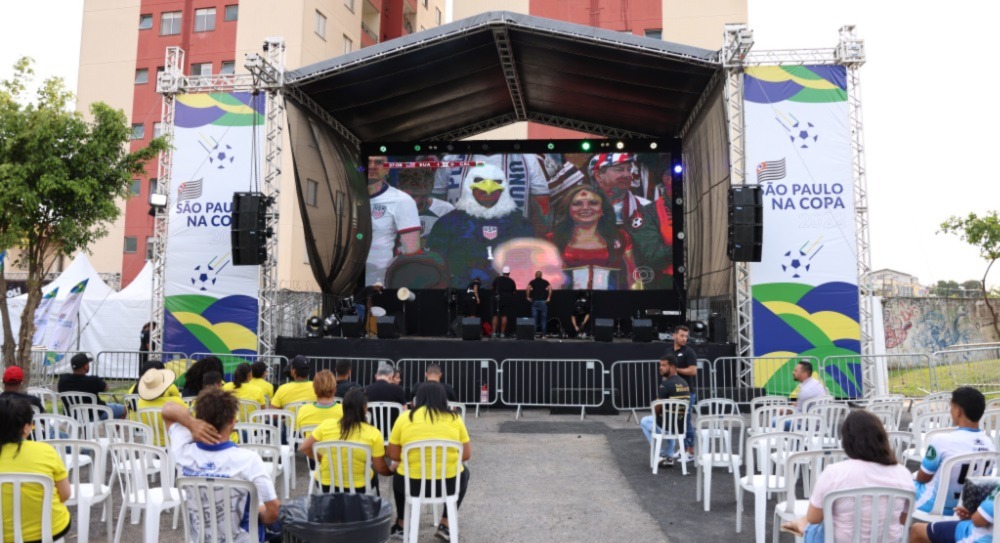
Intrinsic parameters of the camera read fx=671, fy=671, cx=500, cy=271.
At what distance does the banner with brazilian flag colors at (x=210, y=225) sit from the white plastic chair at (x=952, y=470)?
397 inches

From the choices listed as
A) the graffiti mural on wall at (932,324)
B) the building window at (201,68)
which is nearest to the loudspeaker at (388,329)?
the graffiti mural on wall at (932,324)

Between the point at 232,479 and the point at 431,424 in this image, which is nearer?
the point at 232,479

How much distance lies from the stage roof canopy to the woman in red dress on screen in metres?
1.83

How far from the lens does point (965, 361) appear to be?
1077 cm

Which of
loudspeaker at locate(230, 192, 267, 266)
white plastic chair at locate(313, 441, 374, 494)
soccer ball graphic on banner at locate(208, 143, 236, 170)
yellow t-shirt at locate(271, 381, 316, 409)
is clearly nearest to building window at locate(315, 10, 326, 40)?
soccer ball graphic on banner at locate(208, 143, 236, 170)

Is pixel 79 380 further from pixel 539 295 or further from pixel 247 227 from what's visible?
pixel 539 295

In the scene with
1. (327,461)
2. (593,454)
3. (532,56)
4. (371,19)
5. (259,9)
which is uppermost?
(371,19)

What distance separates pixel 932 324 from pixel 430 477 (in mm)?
17456

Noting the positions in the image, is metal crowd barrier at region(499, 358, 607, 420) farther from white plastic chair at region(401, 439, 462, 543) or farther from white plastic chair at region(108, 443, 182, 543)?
white plastic chair at region(108, 443, 182, 543)

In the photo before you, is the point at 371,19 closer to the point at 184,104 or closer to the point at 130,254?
the point at 130,254

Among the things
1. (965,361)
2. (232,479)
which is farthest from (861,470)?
(965,361)

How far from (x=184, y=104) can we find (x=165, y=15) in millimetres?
15809

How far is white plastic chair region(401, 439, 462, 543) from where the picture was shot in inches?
157

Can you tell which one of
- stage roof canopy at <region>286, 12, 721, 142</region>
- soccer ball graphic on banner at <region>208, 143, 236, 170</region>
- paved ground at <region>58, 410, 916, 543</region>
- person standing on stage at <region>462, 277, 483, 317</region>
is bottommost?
paved ground at <region>58, 410, 916, 543</region>
